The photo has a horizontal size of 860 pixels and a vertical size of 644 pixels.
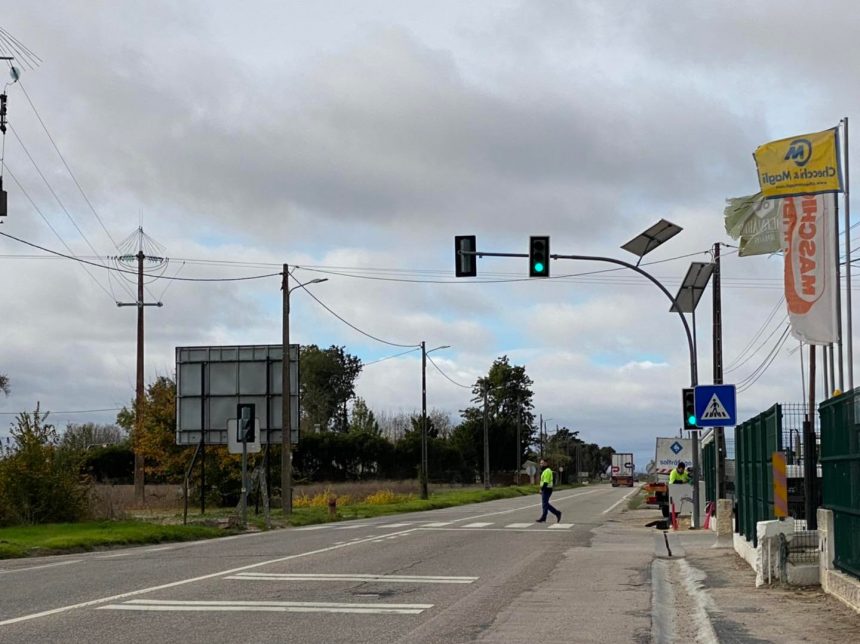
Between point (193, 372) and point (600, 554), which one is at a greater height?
point (193, 372)

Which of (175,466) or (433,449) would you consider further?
(433,449)

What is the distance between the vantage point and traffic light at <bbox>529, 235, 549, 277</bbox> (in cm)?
2388

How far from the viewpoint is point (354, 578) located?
15602mm

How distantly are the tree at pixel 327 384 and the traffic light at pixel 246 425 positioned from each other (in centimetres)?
9532

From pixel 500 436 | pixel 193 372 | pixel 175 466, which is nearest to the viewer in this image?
pixel 193 372

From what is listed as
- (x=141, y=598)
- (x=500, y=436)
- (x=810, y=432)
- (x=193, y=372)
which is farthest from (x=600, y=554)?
(x=500, y=436)

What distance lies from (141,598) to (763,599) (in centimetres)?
725

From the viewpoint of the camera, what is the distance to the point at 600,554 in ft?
68.7

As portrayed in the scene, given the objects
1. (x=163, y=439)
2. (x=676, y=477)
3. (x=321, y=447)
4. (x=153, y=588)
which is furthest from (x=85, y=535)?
(x=321, y=447)

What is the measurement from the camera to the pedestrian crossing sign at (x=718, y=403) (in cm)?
2255

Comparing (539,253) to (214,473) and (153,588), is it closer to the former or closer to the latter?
(153,588)

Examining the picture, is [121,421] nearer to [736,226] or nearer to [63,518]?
[63,518]

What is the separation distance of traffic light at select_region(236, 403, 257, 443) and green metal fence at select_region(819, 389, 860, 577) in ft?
61.6

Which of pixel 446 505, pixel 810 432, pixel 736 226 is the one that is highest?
pixel 736 226
